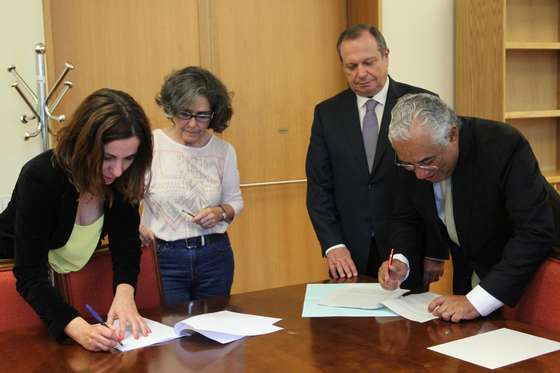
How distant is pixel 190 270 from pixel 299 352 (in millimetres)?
999

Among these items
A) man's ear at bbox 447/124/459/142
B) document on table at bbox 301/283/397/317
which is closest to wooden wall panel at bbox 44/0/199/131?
document on table at bbox 301/283/397/317

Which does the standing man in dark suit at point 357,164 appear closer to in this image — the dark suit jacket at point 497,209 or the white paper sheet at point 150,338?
the dark suit jacket at point 497,209

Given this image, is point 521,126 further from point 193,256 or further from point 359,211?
point 193,256

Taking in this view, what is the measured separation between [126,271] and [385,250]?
1033mm

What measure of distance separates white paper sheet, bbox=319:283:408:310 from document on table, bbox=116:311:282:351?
24 centimetres

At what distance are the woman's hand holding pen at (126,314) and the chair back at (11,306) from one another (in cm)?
28

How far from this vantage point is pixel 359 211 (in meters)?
2.57

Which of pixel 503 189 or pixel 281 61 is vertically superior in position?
pixel 281 61

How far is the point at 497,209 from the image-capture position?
78.2 inches

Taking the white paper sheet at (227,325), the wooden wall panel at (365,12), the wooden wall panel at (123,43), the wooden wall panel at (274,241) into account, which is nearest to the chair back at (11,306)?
the white paper sheet at (227,325)

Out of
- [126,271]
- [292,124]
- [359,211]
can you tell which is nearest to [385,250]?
[359,211]

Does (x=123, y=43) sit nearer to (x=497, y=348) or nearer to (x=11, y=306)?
(x=11, y=306)

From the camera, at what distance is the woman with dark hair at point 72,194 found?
170 cm

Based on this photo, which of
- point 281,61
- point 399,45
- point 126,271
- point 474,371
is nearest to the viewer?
point 474,371
